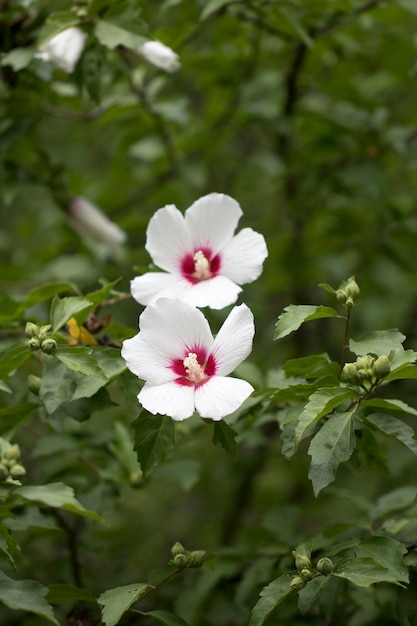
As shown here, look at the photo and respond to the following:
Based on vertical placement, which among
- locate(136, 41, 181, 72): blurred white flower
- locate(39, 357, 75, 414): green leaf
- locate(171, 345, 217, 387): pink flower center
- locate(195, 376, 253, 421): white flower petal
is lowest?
locate(39, 357, 75, 414): green leaf

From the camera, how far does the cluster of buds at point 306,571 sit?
1646mm

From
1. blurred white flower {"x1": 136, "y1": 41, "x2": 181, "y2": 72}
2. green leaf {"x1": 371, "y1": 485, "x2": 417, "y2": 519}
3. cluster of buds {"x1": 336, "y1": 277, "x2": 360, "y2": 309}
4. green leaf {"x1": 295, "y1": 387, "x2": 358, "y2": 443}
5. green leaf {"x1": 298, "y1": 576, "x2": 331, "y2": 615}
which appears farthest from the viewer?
blurred white flower {"x1": 136, "y1": 41, "x2": 181, "y2": 72}

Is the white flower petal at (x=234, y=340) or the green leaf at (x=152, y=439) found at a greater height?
the white flower petal at (x=234, y=340)

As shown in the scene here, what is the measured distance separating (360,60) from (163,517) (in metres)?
2.64

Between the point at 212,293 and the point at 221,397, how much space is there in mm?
308

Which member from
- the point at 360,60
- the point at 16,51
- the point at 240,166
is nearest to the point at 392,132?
the point at 360,60

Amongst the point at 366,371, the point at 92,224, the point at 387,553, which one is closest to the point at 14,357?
the point at 366,371

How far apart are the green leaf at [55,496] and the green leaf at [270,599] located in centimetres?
39

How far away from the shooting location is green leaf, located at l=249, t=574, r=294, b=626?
1641mm

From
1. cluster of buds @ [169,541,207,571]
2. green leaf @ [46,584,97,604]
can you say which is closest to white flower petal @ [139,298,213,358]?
cluster of buds @ [169,541,207,571]

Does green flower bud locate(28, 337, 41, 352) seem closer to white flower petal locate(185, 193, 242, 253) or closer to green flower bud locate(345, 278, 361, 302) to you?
white flower petal locate(185, 193, 242, 253)

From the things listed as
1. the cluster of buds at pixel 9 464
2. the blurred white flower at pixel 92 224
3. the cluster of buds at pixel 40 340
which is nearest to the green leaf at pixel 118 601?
the cluster of buds at pixel 9 464

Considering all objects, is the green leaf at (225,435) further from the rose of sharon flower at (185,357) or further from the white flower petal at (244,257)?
the white flower petal at (244,257)

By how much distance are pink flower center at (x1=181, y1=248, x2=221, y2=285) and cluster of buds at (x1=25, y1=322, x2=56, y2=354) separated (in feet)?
1.24
